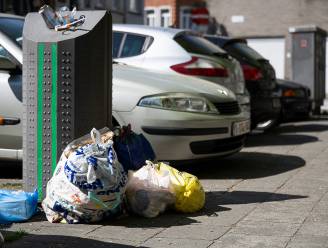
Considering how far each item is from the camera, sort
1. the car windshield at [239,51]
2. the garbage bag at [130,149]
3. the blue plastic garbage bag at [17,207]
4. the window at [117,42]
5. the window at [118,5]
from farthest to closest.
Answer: the window at [118,5]
the car windshield at [239,51]
the window at [117,42]
the garbage bag at [130,149]
the blue plastic garbage bag at [17,207]

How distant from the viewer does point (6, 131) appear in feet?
23.4

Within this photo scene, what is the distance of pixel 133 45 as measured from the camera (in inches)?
368

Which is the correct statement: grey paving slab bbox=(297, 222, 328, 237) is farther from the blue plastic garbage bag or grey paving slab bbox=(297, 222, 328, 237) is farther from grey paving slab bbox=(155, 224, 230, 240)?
the blue plastic garbage bag

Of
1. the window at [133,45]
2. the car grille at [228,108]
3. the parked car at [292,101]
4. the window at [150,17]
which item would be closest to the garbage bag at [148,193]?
the car grille at [228,108]

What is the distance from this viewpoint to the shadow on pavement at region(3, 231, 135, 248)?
4824 millimetres

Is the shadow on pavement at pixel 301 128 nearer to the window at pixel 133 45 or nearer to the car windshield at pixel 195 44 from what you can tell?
the car windshield at pixel 195 44

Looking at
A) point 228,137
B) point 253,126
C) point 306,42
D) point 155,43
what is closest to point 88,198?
point 228,137

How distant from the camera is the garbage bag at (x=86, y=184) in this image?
17.3 feet

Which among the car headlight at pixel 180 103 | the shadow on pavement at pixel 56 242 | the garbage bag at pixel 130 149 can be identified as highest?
the car headlight at pixel 180 103

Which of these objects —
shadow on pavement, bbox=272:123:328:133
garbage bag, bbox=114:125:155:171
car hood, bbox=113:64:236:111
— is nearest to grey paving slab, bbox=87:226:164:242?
garbage bag, bbox=114:125:155:171

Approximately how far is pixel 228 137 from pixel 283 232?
2599 mm

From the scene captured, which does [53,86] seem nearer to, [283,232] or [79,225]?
[79,225]

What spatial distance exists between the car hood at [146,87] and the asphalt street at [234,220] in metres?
0.88

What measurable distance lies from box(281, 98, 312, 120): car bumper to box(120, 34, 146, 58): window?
507 centimetres
